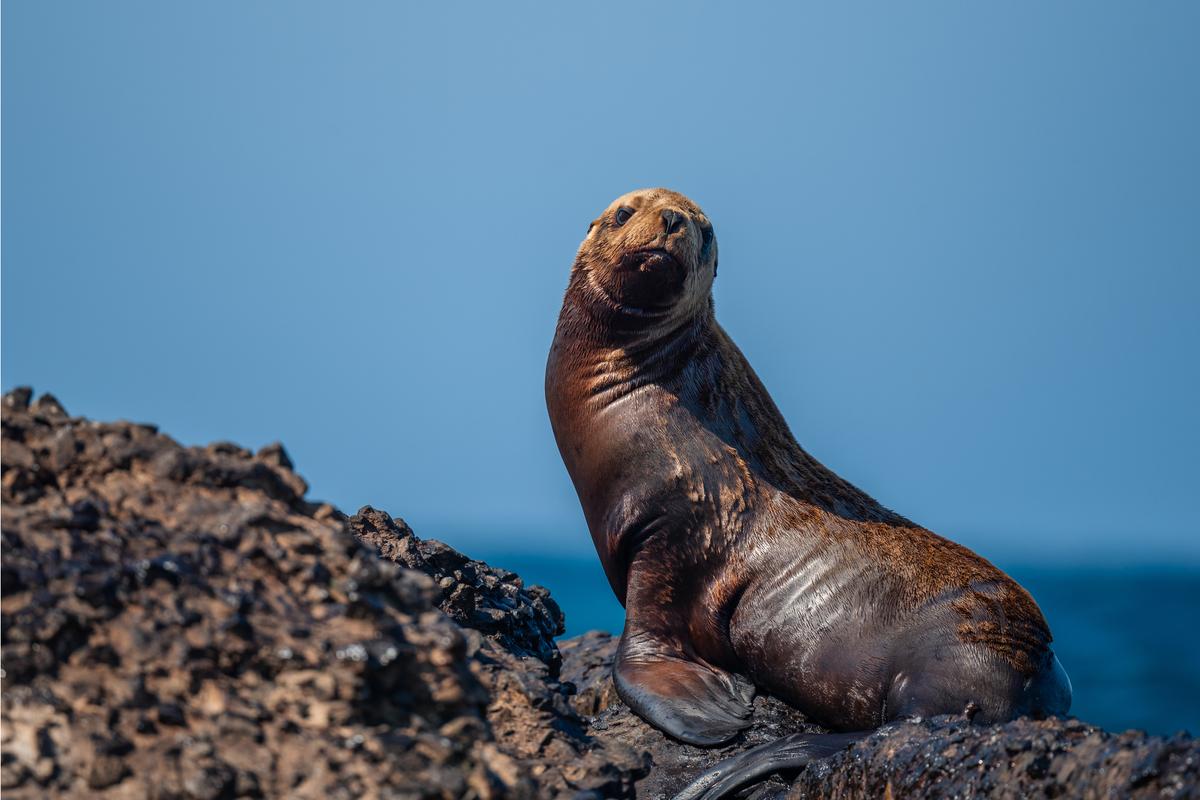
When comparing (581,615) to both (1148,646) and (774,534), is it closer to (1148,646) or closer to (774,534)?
(1148,646)

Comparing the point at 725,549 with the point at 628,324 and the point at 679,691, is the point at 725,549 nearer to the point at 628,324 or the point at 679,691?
the point at 679,691

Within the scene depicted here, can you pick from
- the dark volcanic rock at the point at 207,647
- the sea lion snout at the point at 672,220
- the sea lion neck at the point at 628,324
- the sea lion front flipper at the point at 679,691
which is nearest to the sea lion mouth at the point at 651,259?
the sea lion snout at the point at 672,220

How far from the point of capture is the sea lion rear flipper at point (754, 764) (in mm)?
5391

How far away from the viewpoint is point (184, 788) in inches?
96.4

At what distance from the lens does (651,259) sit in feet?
24.0

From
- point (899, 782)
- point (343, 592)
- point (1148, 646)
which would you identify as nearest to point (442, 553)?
point (899, 782)

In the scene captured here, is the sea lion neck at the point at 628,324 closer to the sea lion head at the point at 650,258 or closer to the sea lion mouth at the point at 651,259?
the sea lion head at the point at 650,258

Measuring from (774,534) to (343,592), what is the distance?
14.8ft

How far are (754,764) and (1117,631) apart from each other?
58.3 ft

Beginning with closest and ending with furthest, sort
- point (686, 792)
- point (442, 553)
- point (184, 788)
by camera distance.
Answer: point (184, 788), point (686, 792), point (442, 553)

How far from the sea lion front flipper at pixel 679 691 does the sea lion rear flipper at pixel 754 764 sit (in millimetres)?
420

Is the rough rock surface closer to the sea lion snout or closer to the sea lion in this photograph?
the sea lion

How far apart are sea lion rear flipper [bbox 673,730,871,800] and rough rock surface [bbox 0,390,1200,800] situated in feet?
7.60

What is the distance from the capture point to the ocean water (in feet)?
55.9
